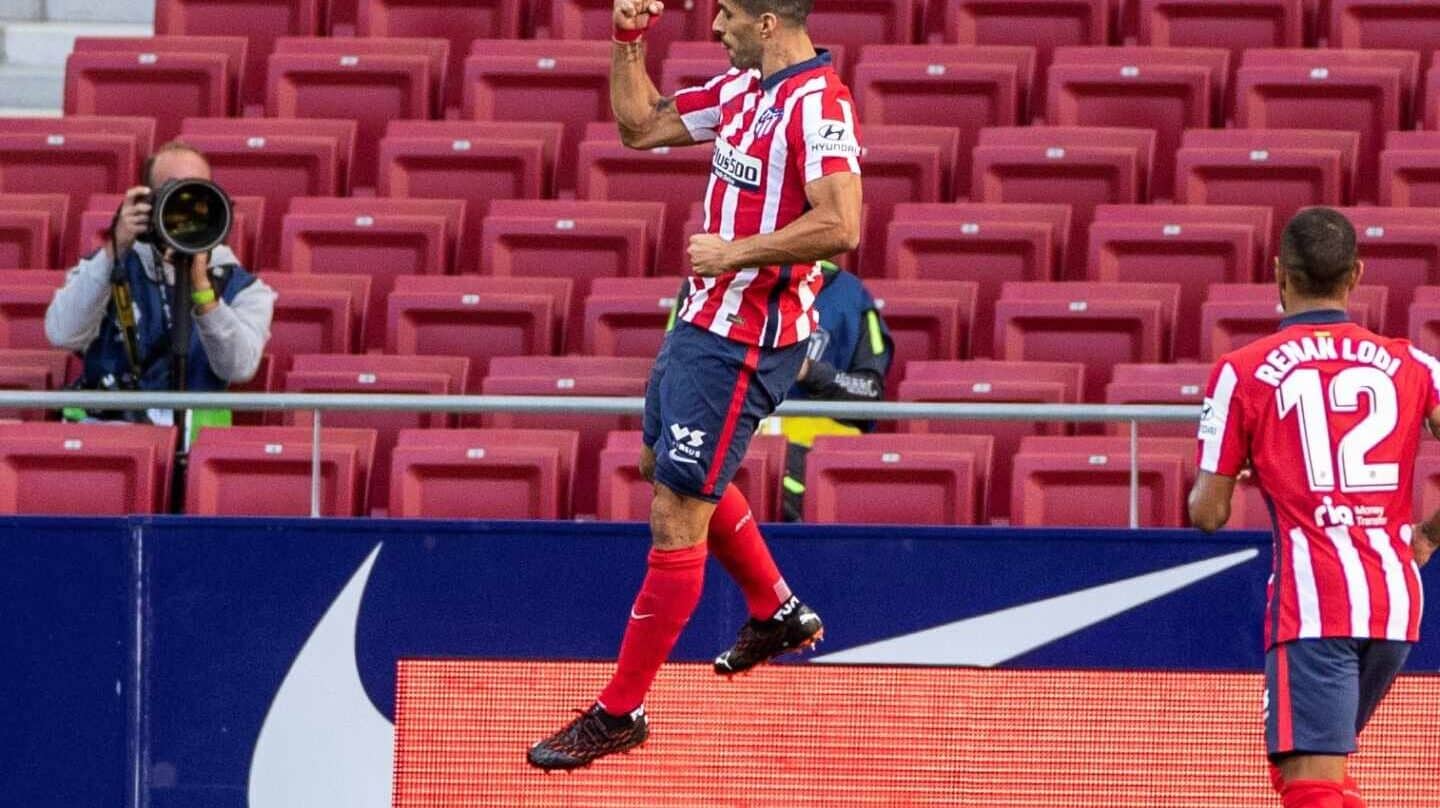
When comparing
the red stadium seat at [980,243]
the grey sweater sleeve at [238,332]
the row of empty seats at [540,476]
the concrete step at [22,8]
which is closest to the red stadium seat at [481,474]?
the row of empty seats at [540,476]

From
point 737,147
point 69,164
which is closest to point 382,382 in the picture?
point 69,164

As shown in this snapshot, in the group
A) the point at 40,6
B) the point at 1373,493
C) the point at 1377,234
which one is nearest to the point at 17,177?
the point at 40,6

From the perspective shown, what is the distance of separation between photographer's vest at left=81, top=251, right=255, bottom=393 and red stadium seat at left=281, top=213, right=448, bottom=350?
3.64 ft

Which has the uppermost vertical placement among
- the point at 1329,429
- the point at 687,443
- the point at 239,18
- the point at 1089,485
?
the point at 239,18

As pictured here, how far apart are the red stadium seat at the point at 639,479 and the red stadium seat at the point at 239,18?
12.9 feet

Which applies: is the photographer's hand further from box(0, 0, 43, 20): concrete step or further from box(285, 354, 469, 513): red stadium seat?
box(0, 0, 43, 20): concrete step

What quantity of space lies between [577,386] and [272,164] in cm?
224

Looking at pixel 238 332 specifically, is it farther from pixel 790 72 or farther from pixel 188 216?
pixel 790 72

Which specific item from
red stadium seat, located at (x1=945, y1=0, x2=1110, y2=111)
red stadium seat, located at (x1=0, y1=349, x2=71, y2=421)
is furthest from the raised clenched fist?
red stadium seat, located at (x1=945, y1=0, x2=1110, y2=111)

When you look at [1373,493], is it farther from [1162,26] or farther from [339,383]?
[1162,26]

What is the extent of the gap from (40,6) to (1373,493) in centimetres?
851

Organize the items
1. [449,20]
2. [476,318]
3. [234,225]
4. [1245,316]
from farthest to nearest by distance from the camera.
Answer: [449,20], [234,225], [476,318], [1245,316]

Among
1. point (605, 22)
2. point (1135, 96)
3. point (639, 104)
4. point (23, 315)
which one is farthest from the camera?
point (605, 22)

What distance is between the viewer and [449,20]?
1131 cm
